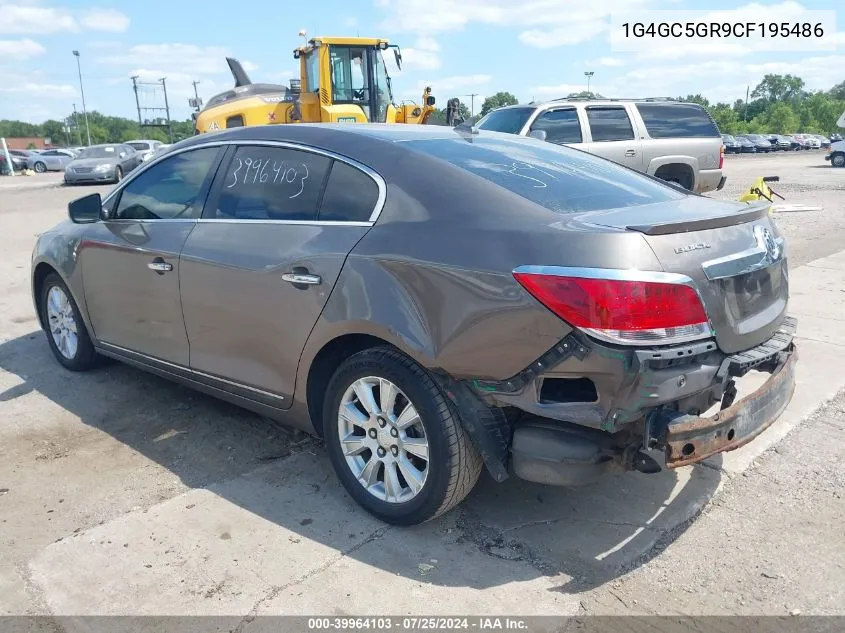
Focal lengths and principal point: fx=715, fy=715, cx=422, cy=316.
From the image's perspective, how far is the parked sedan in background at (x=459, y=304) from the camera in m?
2.56

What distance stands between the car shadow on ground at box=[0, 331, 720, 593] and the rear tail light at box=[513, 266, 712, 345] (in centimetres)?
100

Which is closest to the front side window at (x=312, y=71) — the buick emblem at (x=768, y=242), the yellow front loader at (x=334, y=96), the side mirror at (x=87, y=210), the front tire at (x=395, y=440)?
the yellow front loader at (x=334, y=96)

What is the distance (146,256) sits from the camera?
4.11 meters

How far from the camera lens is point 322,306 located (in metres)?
3.18

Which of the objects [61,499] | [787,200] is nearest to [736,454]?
[61,499]

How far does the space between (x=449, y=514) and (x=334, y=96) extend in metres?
12.3

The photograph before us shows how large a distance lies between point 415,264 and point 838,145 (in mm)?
36423

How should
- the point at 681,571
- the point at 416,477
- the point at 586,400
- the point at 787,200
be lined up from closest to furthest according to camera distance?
the point at 586,400 → the point at 681,571 → the point at 416,477 → the point at 787,200

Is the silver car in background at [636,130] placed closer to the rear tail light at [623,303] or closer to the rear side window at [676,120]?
the rear side window at [676,120]

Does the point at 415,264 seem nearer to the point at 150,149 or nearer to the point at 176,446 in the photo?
the point at 176,446

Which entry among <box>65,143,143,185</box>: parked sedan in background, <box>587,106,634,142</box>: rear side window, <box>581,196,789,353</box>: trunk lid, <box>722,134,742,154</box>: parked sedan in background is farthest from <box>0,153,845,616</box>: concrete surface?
<box>722,134,742,154</box>: parked sedan in background

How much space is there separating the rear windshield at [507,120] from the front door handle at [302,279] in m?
8.15

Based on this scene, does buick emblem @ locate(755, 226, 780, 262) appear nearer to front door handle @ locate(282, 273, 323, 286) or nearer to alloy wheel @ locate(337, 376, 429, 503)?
alloy wheel @ locate(337, 376, 429, 503)

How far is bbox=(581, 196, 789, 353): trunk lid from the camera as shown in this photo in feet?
8.60
